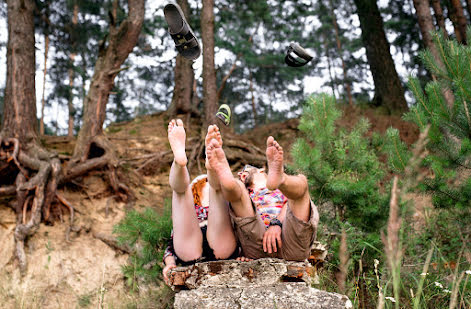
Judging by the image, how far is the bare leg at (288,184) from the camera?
2041 millimetres

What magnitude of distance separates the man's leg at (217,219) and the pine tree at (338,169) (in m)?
1.01

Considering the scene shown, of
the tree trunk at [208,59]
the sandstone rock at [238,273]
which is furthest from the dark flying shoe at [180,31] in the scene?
the tree trunk at [208,59]

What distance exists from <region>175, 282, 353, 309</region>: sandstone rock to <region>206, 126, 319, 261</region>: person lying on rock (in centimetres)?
25

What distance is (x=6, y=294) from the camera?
4.14 meters

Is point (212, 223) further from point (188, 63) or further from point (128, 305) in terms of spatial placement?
point (188, 63)

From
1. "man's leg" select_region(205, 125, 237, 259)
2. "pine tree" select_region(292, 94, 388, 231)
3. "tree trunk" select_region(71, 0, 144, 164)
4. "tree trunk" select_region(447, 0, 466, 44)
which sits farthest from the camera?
"tree trunk" select_region(447, 0, 466, 44)

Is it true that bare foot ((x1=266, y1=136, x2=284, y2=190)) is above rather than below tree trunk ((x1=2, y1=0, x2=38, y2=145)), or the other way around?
below

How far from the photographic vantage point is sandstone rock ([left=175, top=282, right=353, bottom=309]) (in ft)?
6.77

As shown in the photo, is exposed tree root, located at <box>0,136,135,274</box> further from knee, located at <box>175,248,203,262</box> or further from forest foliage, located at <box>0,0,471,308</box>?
knee, located at <box>175,248,203,262</box>

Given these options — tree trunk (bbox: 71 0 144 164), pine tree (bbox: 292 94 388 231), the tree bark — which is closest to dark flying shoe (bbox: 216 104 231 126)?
pine tree (bbox: 292 94 388 231)

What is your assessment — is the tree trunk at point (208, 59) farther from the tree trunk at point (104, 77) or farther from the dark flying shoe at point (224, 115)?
the dark flying shoe at point (224, 115)

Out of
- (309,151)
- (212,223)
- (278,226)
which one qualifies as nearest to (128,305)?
(212,223)

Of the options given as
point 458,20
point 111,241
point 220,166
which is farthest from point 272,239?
point 458,20

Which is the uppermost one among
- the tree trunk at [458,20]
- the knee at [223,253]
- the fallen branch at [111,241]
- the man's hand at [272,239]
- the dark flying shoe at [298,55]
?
the tree trunk at [458,20]
